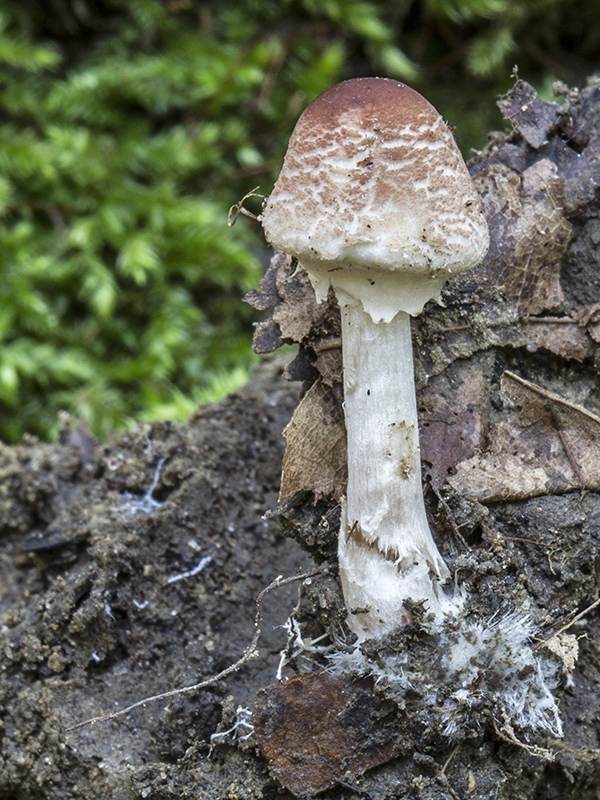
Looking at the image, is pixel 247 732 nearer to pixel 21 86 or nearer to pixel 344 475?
pixel 344 475

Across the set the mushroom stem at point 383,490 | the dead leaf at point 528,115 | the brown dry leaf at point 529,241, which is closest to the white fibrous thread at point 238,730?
the mushroom stem at point 383,490

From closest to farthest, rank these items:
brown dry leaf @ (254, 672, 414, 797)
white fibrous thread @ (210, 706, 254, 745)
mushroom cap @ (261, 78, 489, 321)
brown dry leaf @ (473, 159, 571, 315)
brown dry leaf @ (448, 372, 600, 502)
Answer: mushroom cap @ (261, 78, 489, 321) → brown dry leaf @ (254, 672, 414, 797) → white fibrous thread @ (210, 706, 254, 745) → brown dry leaf @ (448, 372, 600, 502) → brown dry leaf @ (473, 159, 571, 315)

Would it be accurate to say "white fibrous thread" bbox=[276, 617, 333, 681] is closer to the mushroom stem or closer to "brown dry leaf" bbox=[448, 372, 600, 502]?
the mushroom stem

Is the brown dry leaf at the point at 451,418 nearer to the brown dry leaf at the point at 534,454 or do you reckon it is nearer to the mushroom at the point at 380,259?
the brown dry leaf at the point at 534,454

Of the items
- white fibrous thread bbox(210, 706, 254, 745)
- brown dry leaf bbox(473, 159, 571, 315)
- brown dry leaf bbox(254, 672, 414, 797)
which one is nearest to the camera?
brown dry leaf bbox(254, 672, 414, 797)

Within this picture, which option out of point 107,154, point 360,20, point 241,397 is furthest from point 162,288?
point 360,20

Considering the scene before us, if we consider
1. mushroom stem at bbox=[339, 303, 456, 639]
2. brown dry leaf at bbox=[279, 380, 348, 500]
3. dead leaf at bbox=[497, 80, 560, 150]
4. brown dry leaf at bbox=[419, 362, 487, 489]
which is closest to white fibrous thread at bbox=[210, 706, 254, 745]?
mushroom stem at bbox=[339, 303, 456, 639]

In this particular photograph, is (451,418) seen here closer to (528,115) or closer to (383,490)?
(383,490)
